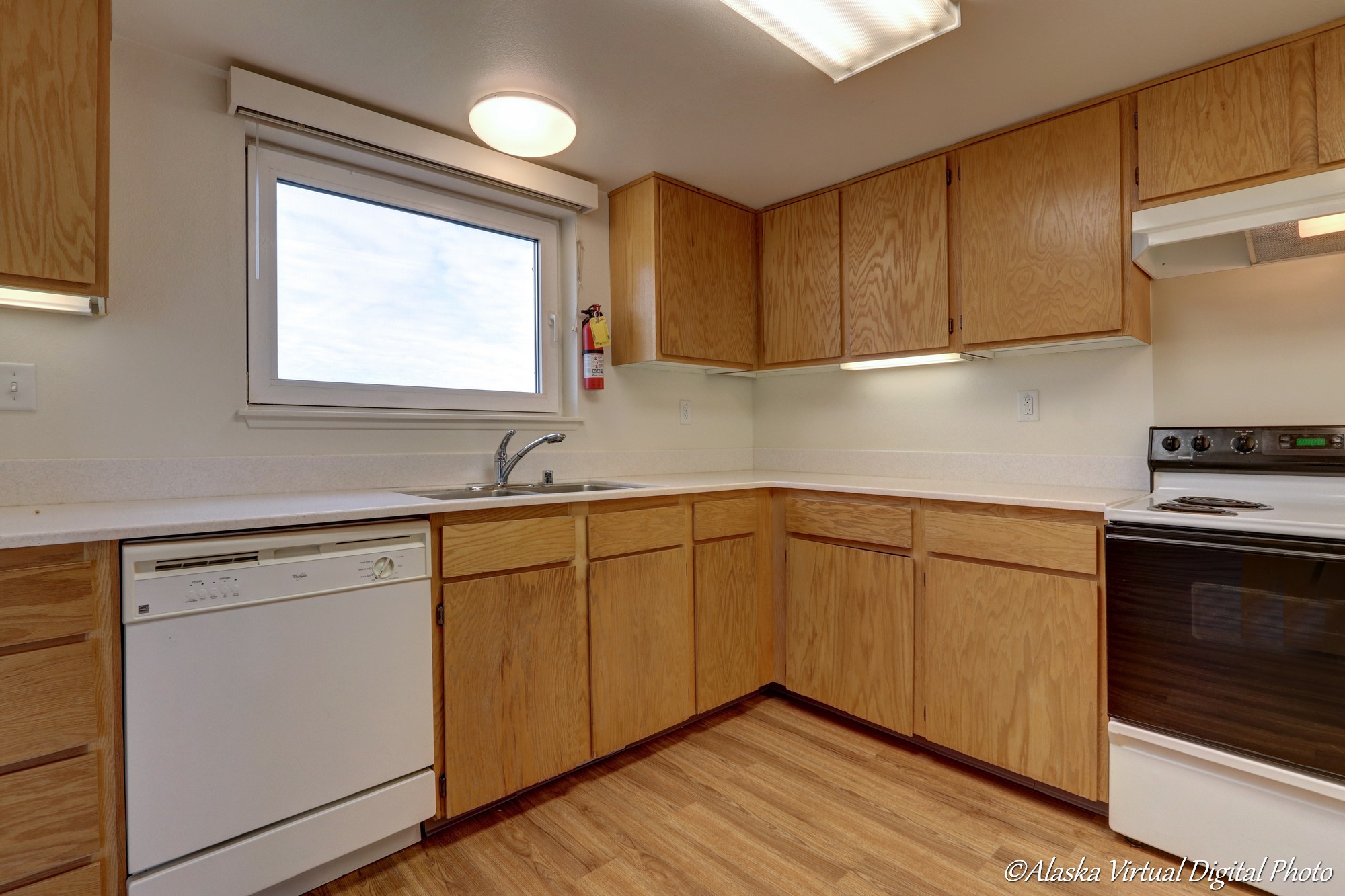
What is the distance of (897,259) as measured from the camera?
2420mm

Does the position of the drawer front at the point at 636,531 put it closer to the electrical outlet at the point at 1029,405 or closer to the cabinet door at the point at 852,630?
the cabinet door at the point at 852,630

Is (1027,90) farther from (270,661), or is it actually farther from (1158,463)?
(270,661)

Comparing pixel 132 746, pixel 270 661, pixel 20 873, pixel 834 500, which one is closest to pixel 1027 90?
pixel 834 500

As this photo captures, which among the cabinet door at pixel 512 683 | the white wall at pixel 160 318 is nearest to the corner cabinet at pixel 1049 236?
the cabinet door at pixel 512 683

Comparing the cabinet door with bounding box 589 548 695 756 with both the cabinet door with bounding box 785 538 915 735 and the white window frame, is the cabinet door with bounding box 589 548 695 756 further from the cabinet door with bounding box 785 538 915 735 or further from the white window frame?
the white window frame

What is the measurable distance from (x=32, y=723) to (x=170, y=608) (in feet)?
0.86

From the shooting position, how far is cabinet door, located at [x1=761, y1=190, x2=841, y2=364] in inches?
104

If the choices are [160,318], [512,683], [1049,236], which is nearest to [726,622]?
[512,683]

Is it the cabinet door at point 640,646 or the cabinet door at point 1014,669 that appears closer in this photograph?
the cabinet door at point 1014,669

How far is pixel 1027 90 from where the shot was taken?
1.92m

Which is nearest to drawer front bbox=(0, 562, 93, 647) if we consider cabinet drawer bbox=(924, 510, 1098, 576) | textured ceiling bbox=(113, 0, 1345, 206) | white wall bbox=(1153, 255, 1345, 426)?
textured ceiling bbox=(113, 0, 1345, 206)

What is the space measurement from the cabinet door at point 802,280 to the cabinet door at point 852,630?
0.91 meters

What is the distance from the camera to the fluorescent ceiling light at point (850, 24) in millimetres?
1499

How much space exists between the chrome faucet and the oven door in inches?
68.8
